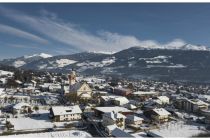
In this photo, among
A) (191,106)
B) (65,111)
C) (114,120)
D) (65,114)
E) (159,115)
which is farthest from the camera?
(191,106)

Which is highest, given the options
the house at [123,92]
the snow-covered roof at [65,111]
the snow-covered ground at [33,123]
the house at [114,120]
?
the house at [123,92]

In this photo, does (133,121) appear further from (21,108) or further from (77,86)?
(77,86)

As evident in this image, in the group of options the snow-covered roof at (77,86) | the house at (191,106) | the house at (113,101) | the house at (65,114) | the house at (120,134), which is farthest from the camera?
the snow-covered roof at (77,86)

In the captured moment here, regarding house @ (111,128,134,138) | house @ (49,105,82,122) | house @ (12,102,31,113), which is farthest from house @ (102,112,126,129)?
house @ (12,102,31,113)

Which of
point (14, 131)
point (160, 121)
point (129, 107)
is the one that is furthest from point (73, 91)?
point (14, 131)

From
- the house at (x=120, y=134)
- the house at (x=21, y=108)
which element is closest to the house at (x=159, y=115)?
the house at (x=120, y=134)

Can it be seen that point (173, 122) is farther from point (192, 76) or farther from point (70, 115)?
point (192, 76)

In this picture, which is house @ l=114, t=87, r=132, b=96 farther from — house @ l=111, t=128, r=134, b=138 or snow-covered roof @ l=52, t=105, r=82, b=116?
house @ l=111, t=128, r=134, b=138

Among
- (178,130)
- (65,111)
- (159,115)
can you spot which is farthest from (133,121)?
(65,111)

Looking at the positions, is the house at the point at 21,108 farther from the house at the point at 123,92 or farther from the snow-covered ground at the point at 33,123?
the house at the point at 123,92
